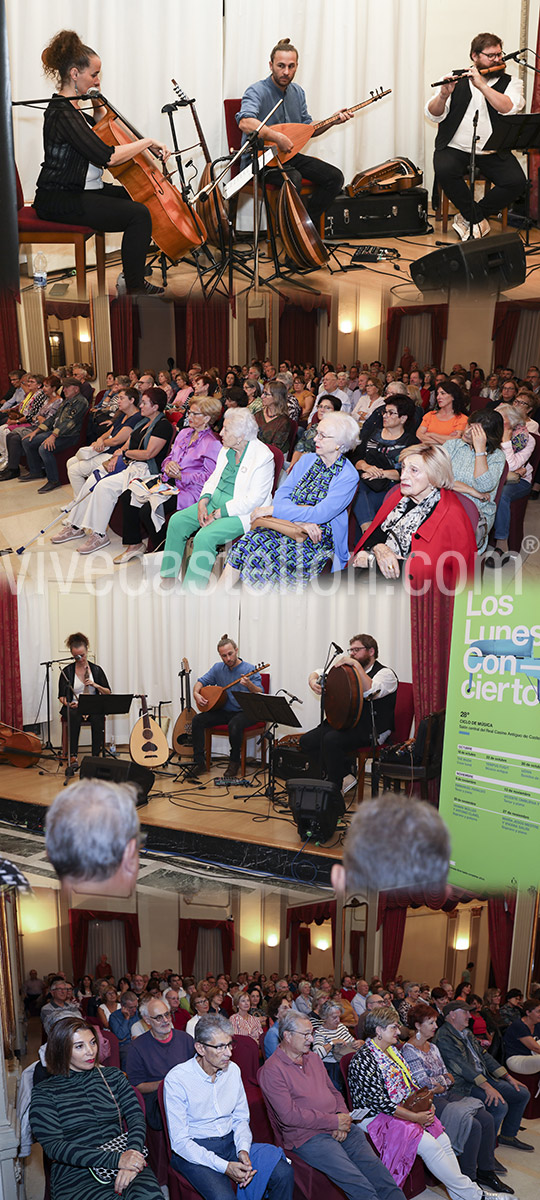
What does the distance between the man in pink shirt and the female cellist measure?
4355 mm

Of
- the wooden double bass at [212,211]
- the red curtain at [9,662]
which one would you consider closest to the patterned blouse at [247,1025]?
the red curtain at [9,662]

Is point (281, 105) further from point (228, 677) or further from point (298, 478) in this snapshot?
point (228, 677)

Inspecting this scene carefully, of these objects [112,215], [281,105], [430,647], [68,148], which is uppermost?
[281,105]

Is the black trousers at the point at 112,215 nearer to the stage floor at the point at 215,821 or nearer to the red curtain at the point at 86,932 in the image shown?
the stage floor at the point at 215,821

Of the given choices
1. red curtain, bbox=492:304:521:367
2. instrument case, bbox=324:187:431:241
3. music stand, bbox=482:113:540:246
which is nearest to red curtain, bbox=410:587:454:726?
red curtain, bbox=492:304:521:367

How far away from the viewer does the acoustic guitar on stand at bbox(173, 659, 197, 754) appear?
5617 millimetres

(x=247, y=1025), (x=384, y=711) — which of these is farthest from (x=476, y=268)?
(x=247, y=1025)

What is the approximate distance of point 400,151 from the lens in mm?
7254

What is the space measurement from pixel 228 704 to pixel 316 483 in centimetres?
184

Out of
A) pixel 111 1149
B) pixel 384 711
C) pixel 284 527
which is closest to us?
pixel 111 1149

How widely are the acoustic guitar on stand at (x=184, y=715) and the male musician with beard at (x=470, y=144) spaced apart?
336 cm

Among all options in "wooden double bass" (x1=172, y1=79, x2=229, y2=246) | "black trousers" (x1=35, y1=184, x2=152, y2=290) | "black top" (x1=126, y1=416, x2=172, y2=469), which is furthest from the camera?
"wooden double bass" (x1=172, y1=79, x2=229, y2=246)

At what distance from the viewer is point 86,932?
860 cm

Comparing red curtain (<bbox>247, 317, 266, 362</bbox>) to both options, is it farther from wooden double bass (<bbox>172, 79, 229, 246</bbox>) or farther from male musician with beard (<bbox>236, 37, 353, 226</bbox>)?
male musician with beard (<bbox>236, 37, 353, 226</bbox>)
